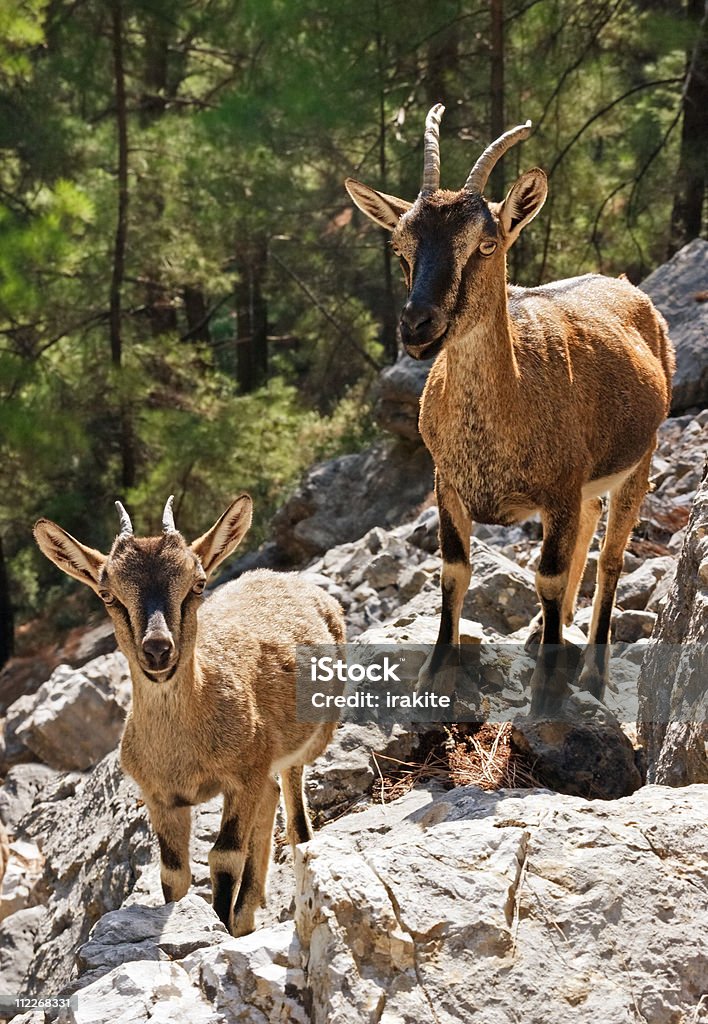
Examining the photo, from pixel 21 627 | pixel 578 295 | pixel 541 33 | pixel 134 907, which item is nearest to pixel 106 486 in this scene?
pixel 21 627

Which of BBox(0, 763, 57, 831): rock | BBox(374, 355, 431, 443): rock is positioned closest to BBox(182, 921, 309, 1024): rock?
BBox(0, 763, 57, 831): rock

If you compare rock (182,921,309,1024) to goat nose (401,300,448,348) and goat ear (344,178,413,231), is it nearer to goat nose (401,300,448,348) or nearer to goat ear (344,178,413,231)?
goat nose (401,300,448,348)

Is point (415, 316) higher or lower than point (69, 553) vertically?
higher

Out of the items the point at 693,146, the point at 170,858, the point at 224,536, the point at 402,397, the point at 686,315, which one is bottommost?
the point at 170,858

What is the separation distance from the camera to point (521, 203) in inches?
226

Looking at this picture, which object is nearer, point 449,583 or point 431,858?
point 431,858

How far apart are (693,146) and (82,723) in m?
10.5

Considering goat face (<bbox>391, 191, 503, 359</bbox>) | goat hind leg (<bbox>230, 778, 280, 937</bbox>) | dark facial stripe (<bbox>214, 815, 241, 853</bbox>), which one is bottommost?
goat hind leg (<bbox>230, 778, 280, 937</bbox>)

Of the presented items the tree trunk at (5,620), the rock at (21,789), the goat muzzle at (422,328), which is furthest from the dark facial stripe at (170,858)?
the tree trunk at (5,620)

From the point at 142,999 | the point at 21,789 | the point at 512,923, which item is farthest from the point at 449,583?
the point at 21,789

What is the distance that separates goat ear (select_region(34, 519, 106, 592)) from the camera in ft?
18.0

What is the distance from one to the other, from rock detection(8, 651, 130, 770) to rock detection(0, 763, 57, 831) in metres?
0.15

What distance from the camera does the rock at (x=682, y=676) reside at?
204 inches

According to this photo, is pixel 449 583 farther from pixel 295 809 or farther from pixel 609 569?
pixel 295 809
